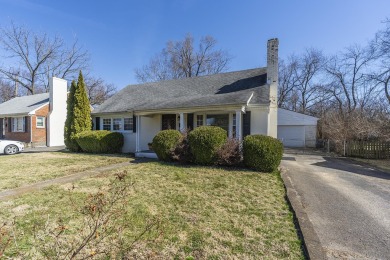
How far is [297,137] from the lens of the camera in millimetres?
20484

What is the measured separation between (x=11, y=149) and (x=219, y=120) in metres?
13.7

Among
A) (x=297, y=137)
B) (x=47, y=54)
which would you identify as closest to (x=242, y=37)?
(x=297, y=137)

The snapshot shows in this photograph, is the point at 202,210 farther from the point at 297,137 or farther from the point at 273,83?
the point at 297,137

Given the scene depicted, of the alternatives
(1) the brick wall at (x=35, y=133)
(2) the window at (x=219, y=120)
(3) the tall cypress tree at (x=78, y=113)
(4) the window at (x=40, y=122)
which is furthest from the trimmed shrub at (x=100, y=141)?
(4) the window at (x=40, y=122)

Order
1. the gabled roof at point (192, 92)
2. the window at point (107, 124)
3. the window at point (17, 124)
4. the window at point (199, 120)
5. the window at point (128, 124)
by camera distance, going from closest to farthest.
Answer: the gabled roof at point (192, 92) → the window at point (199, 120) → the window at point (128, 124) → the window at point (107, 124) → the window at point (17, 124)

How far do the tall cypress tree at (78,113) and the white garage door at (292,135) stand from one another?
59.5ft

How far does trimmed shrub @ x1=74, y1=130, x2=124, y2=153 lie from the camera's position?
12422 millimetres

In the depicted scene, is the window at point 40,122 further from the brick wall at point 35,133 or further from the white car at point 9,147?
the white car at point 9,147

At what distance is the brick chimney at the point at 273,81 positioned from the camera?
11008 millimetres

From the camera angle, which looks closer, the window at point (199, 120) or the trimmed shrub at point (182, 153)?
the trimmed shrub at point (182, 153)

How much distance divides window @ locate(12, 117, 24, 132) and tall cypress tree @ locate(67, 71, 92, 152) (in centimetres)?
860

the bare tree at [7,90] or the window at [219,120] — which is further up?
the bare tree at [7,90]

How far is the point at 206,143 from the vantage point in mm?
8008

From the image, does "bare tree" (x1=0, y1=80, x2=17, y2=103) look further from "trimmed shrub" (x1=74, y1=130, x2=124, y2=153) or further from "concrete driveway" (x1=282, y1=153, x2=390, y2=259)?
"concrete driveway" (x1=282, y1=153, x2=390, y2=259)
